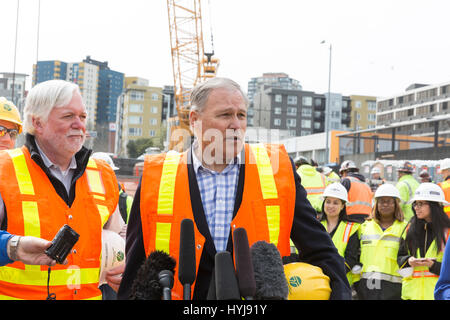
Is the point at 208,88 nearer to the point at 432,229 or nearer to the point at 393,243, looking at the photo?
the point at 432,229

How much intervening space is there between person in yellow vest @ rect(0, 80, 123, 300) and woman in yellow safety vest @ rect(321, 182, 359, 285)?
3874 mm

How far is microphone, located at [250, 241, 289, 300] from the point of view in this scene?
4.53 ft

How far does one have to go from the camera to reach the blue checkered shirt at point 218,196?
2.28m

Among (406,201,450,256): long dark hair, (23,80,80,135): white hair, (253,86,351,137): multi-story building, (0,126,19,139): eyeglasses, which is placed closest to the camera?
(23,80,80,135): white hair

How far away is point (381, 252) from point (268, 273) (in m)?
4.80

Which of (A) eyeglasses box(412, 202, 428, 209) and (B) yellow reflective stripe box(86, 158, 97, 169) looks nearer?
(B) yellow reflective stripe box(86, 158, 97, 169)

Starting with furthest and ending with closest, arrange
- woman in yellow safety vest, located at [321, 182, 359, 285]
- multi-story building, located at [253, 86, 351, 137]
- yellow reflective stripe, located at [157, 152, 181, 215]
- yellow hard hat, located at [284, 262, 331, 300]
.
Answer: multi-story building, located at [253, 86, 351, 137] < woman in yellow safety vest, located at [321, 182, 359, 285] < yellow reflective stripe, located at [157, 152, 181, 215] < yellow hard hat, located at [284, 262, 331, 300]

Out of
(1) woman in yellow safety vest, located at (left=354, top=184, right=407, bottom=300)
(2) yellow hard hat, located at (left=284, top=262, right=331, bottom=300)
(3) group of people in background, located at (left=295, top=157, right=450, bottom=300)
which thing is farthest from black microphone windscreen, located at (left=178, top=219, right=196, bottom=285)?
(1) woman in yellow safety vest, located at (left=354, top=184, right=407, bottom=300)

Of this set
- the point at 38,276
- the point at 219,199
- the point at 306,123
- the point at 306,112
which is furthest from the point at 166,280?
the point at 306,123

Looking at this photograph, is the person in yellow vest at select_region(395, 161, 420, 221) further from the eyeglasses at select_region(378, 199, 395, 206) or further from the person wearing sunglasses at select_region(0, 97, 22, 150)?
the person wearing sunglasses at select_region(0, 97, 22, 150)

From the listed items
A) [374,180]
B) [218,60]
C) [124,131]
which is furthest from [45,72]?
[374,180]

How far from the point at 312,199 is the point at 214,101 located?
566cm

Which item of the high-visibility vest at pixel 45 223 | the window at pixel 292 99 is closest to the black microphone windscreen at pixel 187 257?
the high-visibility vest at pixel 45 223
